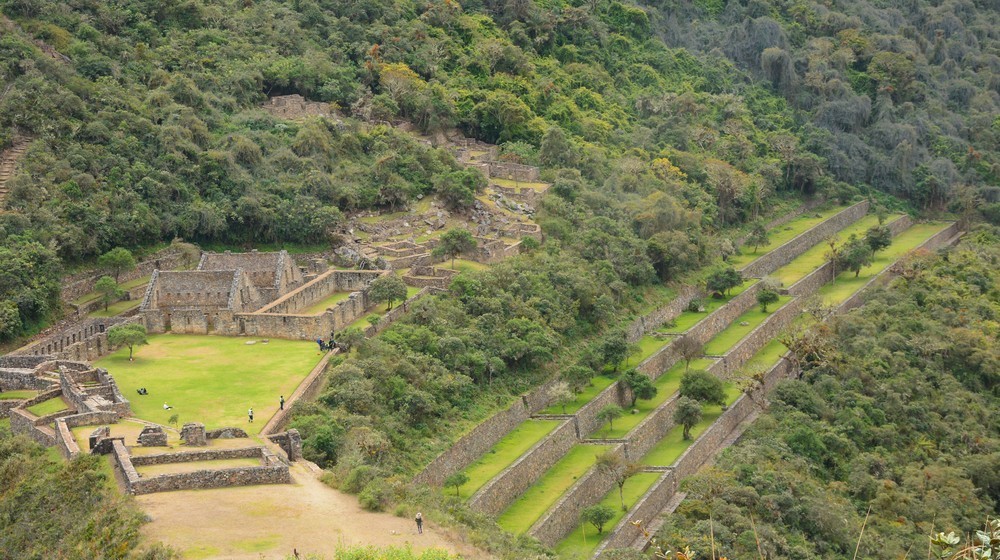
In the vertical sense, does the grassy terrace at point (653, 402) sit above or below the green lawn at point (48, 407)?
below

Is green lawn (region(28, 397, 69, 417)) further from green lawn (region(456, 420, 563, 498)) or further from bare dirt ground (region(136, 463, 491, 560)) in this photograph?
green lawn (region(456, 420, 563, 498))

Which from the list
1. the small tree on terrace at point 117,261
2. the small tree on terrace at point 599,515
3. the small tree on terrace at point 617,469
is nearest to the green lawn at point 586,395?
the small tree on terrace at point 617,469

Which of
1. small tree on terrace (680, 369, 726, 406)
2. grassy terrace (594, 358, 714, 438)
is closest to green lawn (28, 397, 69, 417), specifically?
grassy terrace (594, 358, 714, 438)

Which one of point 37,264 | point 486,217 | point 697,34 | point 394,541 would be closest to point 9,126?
point 37,264

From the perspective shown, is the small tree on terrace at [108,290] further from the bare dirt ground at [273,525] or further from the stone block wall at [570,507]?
the stone block wall at [570,507]

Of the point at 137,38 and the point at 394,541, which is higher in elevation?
the point at 137,38

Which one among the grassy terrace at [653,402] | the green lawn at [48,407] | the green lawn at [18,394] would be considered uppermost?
the green lawn at [48,407]

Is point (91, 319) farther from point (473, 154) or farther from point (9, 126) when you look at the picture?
point (473, 154)
